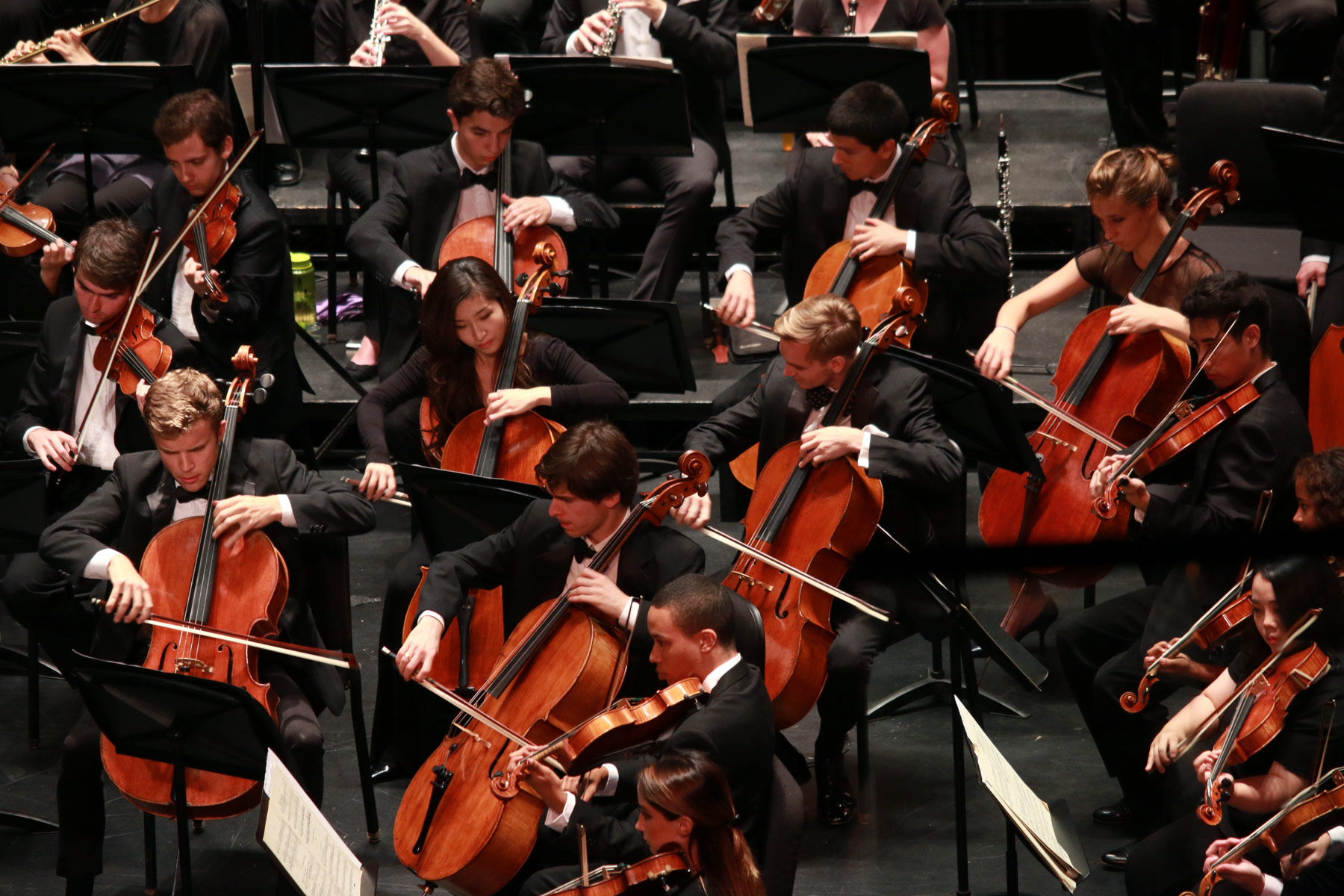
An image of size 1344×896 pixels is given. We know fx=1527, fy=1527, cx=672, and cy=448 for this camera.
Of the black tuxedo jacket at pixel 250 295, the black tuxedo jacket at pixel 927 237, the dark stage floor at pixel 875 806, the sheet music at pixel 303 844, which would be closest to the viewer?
the sheet music at pixel 303 844

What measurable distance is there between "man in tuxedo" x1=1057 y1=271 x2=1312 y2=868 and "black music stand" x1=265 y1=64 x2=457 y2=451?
2.48m

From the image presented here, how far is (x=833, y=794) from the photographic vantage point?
3.56m

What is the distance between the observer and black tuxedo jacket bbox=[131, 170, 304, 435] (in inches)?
173

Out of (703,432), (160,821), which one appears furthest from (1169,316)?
(160,821)

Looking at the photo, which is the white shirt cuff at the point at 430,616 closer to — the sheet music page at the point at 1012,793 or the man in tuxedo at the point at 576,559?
the man in tuxedo at the point at 576,559

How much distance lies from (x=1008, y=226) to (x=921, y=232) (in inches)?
42.9

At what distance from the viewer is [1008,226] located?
5250 mm

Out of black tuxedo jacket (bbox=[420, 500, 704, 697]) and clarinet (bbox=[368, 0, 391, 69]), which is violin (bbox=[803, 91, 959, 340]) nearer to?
black tuxedo jacket (bbox=[420, 500, 704, 697])

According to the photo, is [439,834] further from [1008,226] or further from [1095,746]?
[1008,226]

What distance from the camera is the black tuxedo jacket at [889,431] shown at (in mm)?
3494

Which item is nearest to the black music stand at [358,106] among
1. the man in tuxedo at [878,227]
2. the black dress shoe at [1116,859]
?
the man in tuxedo at [878,227]

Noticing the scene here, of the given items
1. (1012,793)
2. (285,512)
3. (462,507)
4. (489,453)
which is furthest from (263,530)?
(1012,793)

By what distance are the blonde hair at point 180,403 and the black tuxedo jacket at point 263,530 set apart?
5.7 inches

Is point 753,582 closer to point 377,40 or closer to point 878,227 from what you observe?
point 878,227
